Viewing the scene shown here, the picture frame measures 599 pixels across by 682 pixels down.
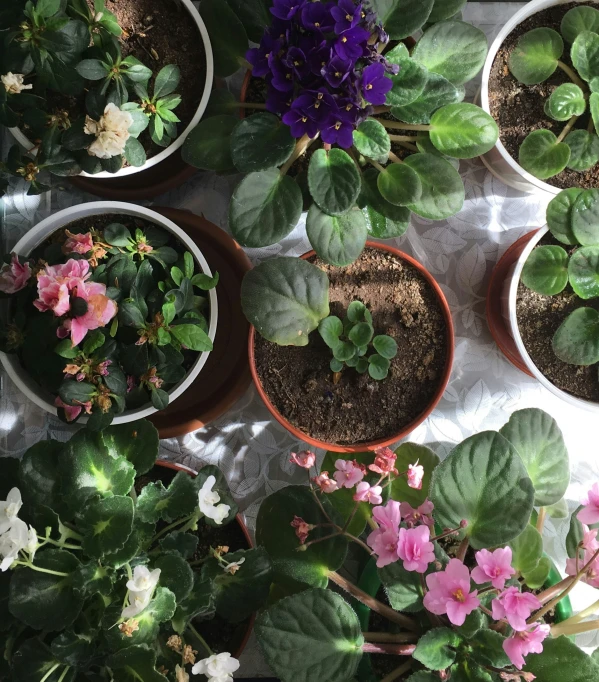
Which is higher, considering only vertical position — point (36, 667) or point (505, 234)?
point (505, 234)

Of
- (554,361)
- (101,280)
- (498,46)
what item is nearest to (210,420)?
(101,280)

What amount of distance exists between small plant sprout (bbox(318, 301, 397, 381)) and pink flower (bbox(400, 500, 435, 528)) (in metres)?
0.23

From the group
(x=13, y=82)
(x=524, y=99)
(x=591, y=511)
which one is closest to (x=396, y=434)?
(x=591, y=511)

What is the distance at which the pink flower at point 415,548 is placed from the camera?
2.41 ft

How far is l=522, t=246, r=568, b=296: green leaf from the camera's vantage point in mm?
1049

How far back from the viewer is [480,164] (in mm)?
1234

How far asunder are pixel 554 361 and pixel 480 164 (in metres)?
0.42

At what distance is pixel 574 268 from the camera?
3.41 ft

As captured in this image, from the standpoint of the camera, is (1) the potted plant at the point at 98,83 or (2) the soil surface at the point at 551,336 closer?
(1) the potted plant at the point at 98,83

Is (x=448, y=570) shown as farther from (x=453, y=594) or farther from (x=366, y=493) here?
(x=366, y=493)

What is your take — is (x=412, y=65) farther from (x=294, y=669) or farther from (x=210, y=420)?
(x=294, y=669)

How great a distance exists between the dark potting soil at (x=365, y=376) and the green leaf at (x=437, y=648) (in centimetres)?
35

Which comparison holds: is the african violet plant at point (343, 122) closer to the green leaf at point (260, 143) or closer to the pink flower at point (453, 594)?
the green leaf at point (260, 143)

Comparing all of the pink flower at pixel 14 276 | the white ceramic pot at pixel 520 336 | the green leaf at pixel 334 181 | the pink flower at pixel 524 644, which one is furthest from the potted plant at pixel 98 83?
the pink flower at pixel 524 644
